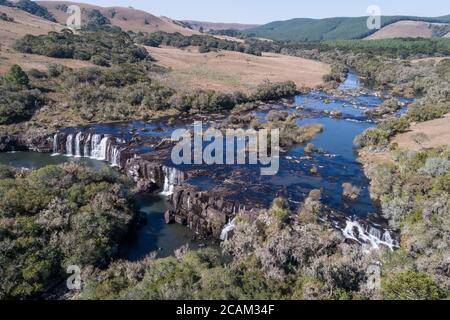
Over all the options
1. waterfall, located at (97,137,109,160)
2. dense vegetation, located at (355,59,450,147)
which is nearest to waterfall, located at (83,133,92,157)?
waterfall, located at (97,137,109,160)

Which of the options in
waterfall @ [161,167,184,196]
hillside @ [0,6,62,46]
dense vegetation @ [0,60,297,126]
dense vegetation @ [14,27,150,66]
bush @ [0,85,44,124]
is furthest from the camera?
hillside @ [0,6,62,46]

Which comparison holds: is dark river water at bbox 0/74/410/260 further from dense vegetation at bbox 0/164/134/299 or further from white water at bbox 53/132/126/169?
dense vegetation at bbox 0/164/134/299

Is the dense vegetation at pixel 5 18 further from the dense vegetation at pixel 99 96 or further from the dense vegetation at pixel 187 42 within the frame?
the dense vegetation at pixel 99 96

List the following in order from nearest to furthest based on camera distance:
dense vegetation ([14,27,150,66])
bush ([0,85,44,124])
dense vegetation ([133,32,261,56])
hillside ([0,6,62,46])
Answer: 1. bush ([0,85,44,124])
2. dense vegetation ([14,27,150,66])
3. hillside ([0,6,62,46])
4. dense vegetation ([133,32,261,56])

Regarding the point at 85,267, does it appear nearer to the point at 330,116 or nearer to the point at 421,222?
the point at 421,222

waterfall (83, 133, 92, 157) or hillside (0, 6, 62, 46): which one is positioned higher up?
hillside (0, 6, 62, 46)

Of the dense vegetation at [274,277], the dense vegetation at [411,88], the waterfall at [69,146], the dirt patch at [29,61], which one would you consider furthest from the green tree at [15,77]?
the dense vegetation at [411,88]
